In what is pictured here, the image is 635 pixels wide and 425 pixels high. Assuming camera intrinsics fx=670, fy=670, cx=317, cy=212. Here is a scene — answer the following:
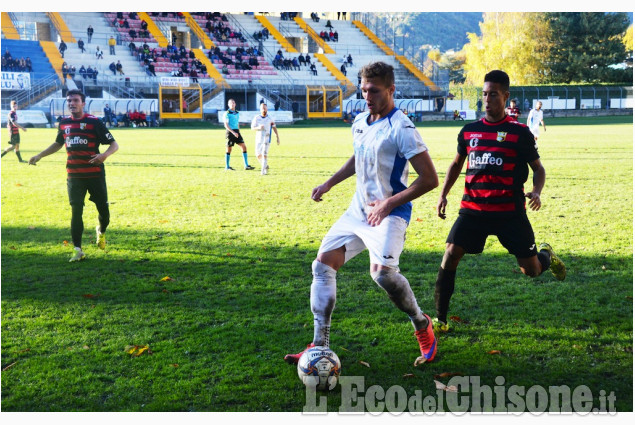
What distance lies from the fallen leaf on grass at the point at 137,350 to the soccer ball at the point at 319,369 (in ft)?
4.26

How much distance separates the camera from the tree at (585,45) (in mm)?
66500

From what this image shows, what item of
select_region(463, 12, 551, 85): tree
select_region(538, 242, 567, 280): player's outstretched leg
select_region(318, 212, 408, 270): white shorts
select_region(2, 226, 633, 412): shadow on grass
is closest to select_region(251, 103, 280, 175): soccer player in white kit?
select_region(2, 226, 633, 412): shadow on grass

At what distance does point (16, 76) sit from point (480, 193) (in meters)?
45.1

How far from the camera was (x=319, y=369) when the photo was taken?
438 cm

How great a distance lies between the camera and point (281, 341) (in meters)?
5.28

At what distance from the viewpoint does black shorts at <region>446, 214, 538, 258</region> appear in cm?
534

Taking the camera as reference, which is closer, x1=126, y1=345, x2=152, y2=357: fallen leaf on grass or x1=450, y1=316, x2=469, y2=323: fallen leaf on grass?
x1=126, y1=345, x2=152, y2=357: fallen leaf on grass

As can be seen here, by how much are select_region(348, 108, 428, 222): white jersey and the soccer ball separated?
3.32 feet

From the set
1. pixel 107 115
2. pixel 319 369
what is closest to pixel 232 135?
pixel 319 369

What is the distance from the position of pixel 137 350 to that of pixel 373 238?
78.9 inches

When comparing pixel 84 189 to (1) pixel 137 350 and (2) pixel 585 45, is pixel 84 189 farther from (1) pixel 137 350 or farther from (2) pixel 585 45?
(2) pixel 585 45

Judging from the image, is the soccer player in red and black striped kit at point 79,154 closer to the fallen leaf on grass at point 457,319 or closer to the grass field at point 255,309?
the grass field at point 255,309

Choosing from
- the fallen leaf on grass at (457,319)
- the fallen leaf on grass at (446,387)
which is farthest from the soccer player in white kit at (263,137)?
the fallen leaf on grass at (446,387)

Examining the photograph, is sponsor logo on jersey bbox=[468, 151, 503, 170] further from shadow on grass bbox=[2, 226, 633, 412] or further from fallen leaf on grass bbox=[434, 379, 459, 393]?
fallen leaf on grass bbox=[434, 379, 459, 393]
